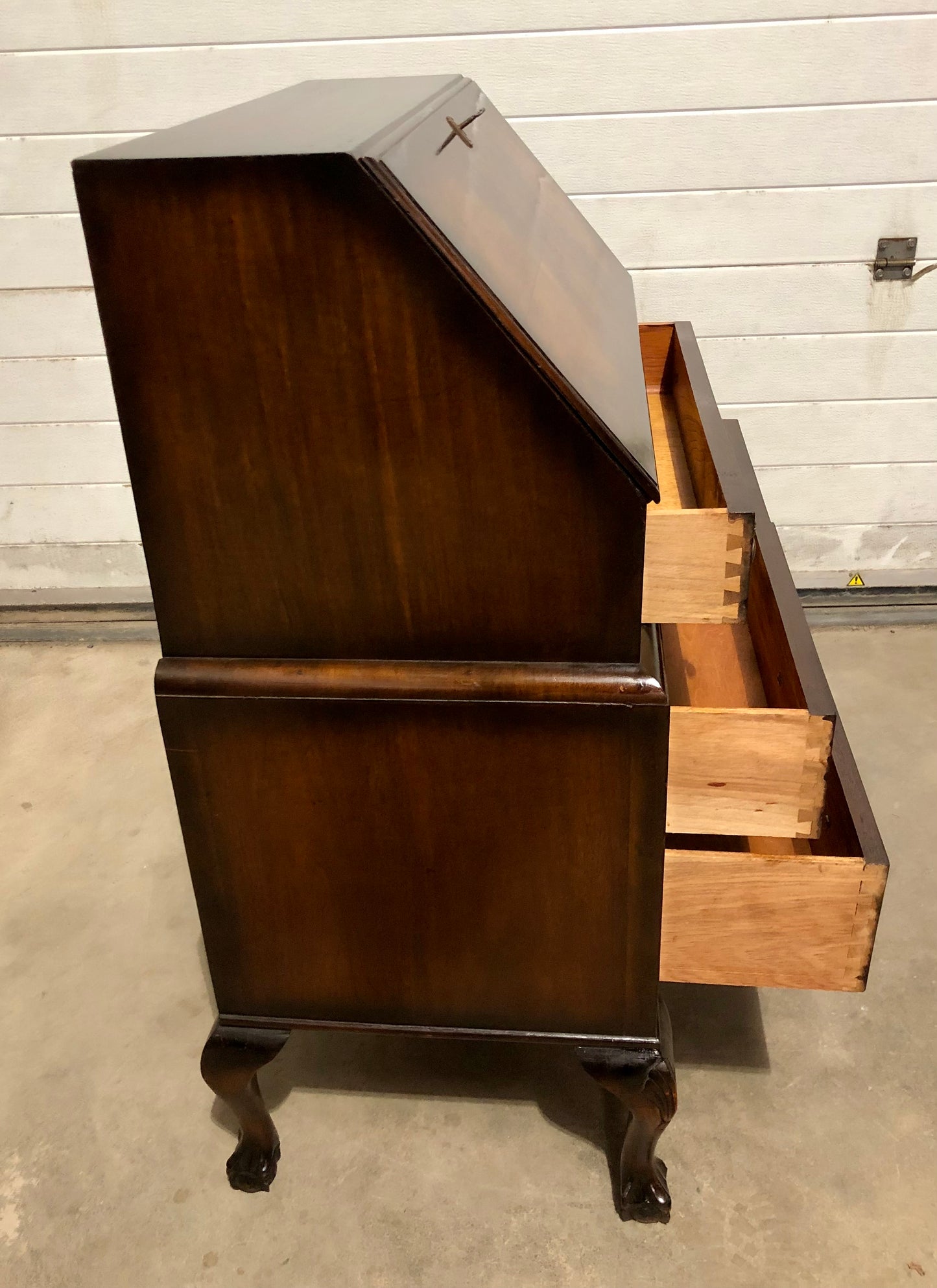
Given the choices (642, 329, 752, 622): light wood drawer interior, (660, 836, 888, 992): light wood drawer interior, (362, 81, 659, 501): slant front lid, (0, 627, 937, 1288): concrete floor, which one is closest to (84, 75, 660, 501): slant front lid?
(362, 81, 659, 501): slant front lid

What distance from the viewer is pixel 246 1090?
51.5 inches

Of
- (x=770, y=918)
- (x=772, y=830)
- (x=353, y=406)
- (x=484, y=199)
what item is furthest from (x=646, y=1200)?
(x=484, y=199)

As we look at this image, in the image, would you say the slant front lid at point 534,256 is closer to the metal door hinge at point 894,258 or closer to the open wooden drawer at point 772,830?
the open wooden drawer at point 772,830

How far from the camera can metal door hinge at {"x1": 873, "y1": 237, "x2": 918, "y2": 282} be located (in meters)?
2.28

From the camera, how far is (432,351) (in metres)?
0.85

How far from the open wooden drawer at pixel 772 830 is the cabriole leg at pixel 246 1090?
500 mm

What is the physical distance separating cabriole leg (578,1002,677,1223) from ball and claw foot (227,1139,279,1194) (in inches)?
18.8

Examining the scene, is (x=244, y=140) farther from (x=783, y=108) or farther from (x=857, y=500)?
(x=857, y=500)

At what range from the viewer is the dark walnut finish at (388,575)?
0.84m

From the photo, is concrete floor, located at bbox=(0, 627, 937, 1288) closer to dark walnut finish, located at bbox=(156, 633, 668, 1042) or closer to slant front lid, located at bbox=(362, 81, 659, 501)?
dark walnut finish, located at bbox=(156, 633, 668, 1042)

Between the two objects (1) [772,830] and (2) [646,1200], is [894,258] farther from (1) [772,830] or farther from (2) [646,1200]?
(2) [646,1200]

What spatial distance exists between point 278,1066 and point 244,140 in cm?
128

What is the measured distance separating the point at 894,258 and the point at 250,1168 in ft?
7.18

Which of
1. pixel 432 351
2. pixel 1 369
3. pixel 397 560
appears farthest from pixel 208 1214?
pixel 1 369
